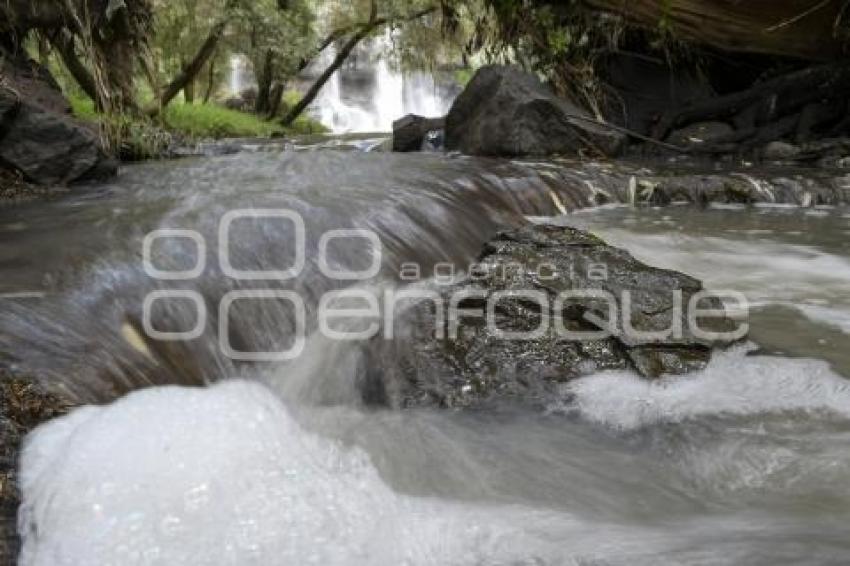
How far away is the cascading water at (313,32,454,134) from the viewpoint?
987 inches

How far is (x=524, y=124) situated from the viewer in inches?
367

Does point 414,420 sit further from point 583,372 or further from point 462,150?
point 462,150

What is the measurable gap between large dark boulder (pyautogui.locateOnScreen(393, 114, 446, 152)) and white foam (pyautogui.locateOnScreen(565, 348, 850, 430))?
25.5ft

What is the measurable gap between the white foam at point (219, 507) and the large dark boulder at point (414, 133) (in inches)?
336

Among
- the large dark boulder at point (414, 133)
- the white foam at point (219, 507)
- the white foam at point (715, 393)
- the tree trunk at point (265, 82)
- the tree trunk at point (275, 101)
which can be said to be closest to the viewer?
the white foam at point (219, 507)

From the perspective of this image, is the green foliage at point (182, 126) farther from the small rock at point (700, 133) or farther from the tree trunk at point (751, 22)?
the small rock at point (700, 133)

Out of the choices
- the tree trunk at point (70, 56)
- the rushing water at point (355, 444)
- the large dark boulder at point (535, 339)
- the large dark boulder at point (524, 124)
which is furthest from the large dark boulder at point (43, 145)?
the large dark boulder at point (524, 124)

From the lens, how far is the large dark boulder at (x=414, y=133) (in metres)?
10.9

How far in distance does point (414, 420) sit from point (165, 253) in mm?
1759

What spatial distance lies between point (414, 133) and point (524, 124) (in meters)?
2.18

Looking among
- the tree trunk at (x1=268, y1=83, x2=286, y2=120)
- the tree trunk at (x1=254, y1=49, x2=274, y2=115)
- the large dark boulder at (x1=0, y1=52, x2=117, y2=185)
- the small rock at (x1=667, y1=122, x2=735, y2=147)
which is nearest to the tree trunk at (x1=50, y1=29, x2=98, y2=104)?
the large dark boulder at (x1=0, y1=52, x2=117, y2=185)

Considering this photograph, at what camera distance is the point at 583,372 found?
3449mm

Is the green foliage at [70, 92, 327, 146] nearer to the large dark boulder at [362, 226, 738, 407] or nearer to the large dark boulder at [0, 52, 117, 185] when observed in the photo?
the large dark boulder at [0, 52, 117, 185]

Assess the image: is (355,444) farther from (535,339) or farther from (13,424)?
(13,424)
